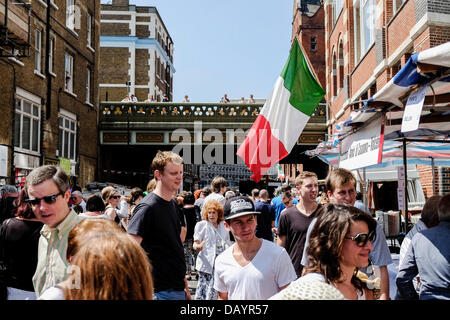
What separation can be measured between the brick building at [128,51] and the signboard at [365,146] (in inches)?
1507

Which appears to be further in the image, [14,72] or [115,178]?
[115,178]

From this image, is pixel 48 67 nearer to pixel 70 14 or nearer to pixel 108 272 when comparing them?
pixel 70 14

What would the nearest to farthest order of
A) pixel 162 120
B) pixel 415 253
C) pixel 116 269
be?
1. pixel 116 269
2. pixel 415 253
3. pixel 162 120

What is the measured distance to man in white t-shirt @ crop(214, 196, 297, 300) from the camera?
3.22 m

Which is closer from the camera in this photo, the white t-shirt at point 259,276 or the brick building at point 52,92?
the white t-shirt at point 259,276

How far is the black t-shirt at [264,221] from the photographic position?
366 inches

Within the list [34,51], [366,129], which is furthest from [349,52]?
[366,129]

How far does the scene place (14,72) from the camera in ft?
53.7

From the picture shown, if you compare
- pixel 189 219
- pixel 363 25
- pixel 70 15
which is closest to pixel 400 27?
pixel 363 25

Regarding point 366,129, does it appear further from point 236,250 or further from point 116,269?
point 116,269

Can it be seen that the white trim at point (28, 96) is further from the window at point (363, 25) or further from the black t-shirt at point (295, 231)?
the black t-shirt at point (295, 231)

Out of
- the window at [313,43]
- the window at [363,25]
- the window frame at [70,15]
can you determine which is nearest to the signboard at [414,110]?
the window at [363,25]

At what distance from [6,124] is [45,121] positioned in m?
3.23

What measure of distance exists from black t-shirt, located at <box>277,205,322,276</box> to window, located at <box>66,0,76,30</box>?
63.8 feet
